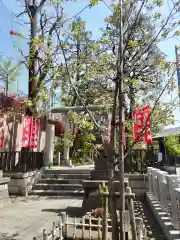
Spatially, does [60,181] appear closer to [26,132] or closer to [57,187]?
[57,187]

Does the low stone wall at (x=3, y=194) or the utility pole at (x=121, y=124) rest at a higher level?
the utility pole at (x=121, y=124)

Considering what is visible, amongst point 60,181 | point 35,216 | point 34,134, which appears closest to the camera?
point 35,216

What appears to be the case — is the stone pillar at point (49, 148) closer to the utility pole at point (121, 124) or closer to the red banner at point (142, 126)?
the red banner at point (142, 126)

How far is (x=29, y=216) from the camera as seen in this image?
689cm

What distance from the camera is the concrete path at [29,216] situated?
5189 millimetres

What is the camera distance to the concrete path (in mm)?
5189

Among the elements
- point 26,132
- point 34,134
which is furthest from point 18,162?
point 34,134

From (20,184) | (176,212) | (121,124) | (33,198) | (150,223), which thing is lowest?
(33,198)

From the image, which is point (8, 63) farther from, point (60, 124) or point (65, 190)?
point (65, 190)

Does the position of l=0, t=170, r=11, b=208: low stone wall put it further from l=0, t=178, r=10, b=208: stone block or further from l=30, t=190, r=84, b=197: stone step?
l=30, t=190, r=84, b=197: stone step

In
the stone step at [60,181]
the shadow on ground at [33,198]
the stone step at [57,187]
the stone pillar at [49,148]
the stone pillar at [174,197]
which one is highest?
the stone pillar at [49,148]

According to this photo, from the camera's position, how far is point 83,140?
13.6 ft

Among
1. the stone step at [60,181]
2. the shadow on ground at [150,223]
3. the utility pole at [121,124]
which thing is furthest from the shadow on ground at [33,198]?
the utility pole at [121,124]

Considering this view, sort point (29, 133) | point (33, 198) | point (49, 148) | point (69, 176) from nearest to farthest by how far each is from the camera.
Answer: point (33, 198) → point (69, 176) → point (29, 133) → point (49, 148)
